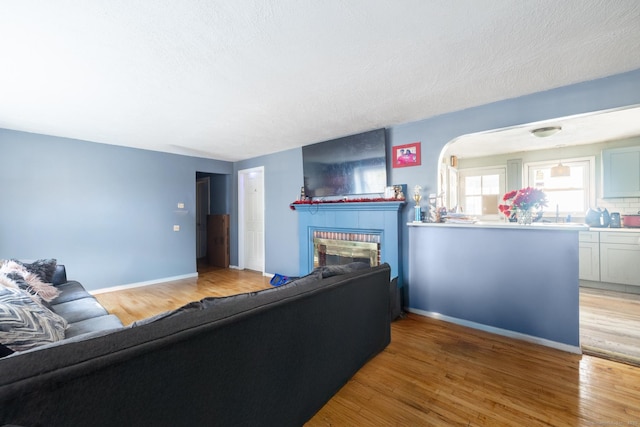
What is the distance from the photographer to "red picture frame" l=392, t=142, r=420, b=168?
329cm

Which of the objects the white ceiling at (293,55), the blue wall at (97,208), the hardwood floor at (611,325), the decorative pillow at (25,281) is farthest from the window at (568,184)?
the blue wall at (97,208)

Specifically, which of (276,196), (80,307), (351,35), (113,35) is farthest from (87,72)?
(276,196)

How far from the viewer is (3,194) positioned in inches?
135

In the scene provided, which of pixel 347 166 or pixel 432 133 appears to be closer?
pixel 432 133

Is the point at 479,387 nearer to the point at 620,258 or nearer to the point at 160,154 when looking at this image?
the point at 620,258

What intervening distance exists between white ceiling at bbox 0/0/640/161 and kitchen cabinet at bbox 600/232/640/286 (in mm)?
2804

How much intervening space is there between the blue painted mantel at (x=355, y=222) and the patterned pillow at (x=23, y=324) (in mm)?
3005

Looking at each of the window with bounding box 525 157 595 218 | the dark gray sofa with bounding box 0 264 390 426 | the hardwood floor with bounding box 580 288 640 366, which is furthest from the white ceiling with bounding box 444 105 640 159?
the dark gray sofa with bounding box 0 264 390 426

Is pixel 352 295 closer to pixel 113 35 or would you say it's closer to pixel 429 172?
pixel 429 172

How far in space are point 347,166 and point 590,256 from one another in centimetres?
385

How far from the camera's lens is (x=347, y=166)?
3.87 m

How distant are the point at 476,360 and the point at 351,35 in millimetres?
2621

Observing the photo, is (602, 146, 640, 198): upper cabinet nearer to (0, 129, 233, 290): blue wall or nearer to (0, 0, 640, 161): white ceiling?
(0, 0, 640, 161): white ceiling

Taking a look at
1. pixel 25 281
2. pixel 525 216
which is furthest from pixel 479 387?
pixel 25 281
